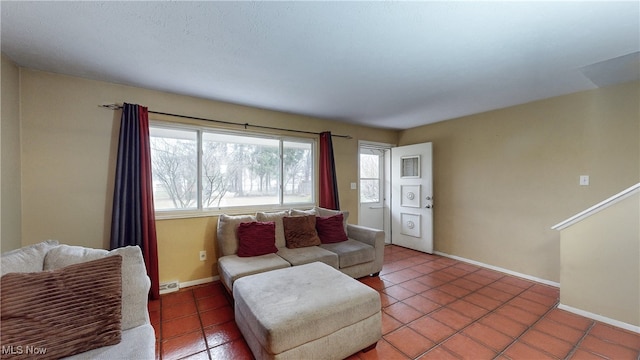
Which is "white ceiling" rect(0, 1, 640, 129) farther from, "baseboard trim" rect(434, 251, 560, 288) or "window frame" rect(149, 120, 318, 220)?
"baseboard trim" rect(434, 251, 560, 288)

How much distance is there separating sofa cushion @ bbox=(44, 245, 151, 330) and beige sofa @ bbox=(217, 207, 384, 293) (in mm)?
907

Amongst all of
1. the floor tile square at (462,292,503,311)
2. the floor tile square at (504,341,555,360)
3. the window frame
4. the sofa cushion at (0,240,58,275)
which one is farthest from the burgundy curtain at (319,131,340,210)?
the sofa cushion at (0,240,58,275)

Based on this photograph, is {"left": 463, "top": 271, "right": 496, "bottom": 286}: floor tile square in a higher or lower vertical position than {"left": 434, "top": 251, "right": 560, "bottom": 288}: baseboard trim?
lower

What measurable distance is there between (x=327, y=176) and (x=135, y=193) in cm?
249

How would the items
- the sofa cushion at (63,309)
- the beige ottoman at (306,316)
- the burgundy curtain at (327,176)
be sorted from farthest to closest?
the burgundy curtain at (327,176)
the beige ottoman at (306,316)
the sofa cushion at (63,309)

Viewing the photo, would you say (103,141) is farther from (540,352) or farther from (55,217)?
(540,352)

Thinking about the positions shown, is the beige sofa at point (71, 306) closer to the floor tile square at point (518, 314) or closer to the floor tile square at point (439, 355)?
the floor tile square at point (439, 355)

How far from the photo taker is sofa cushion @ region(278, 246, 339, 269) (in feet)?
8.74

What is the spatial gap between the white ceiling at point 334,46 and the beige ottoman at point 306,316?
186 centimetres

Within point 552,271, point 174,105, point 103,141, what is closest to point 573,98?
point 552,271

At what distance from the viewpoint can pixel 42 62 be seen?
2115 millimetres

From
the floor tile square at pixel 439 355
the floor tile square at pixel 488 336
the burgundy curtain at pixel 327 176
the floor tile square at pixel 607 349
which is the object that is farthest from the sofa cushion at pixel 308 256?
the floor tile square at pixel 607 349

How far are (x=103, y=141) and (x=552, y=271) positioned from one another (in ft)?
17.4

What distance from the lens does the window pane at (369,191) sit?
4.75 meters
